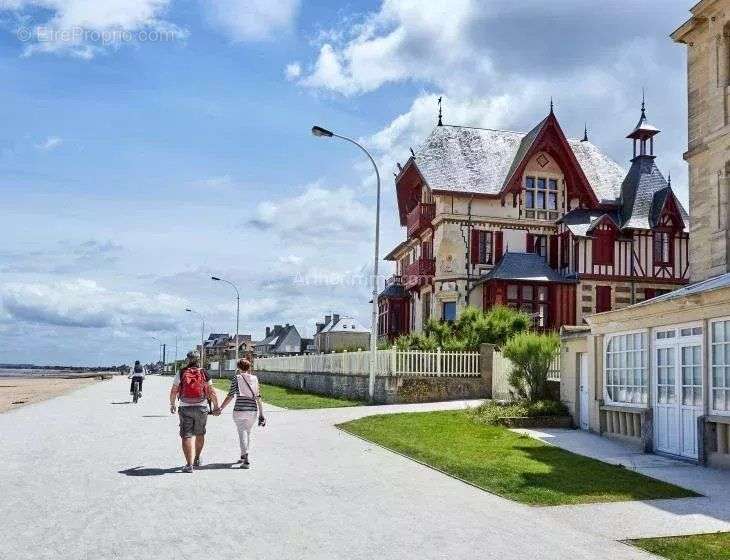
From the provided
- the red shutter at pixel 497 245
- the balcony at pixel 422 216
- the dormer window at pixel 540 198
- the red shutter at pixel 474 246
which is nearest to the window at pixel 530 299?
the red shutter at pixel 497 245

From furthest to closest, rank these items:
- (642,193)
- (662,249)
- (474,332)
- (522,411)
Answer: (642,193), (662,249), (474,332), (522,411)

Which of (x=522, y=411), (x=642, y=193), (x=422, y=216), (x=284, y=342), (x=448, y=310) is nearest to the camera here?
(x=522, y=411)

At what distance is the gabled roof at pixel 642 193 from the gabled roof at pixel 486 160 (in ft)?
3.01

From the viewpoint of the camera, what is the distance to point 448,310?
135 ft

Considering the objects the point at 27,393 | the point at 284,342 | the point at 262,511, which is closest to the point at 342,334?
the point at 284,342

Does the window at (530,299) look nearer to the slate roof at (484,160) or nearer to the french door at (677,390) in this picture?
the slate roof at (484,160)

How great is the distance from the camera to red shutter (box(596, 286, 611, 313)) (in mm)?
39250

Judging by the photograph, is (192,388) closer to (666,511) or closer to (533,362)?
(666,511)

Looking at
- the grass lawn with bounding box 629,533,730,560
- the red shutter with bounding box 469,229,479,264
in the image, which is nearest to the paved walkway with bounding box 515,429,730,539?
the grass lawn with bounding box 629,533,730,560

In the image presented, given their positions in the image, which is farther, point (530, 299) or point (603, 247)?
point (603, 247)

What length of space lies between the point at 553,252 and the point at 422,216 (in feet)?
22.2

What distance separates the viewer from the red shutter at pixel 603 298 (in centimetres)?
3925

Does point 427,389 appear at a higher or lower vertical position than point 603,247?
lower

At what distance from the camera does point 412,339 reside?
32125mm
